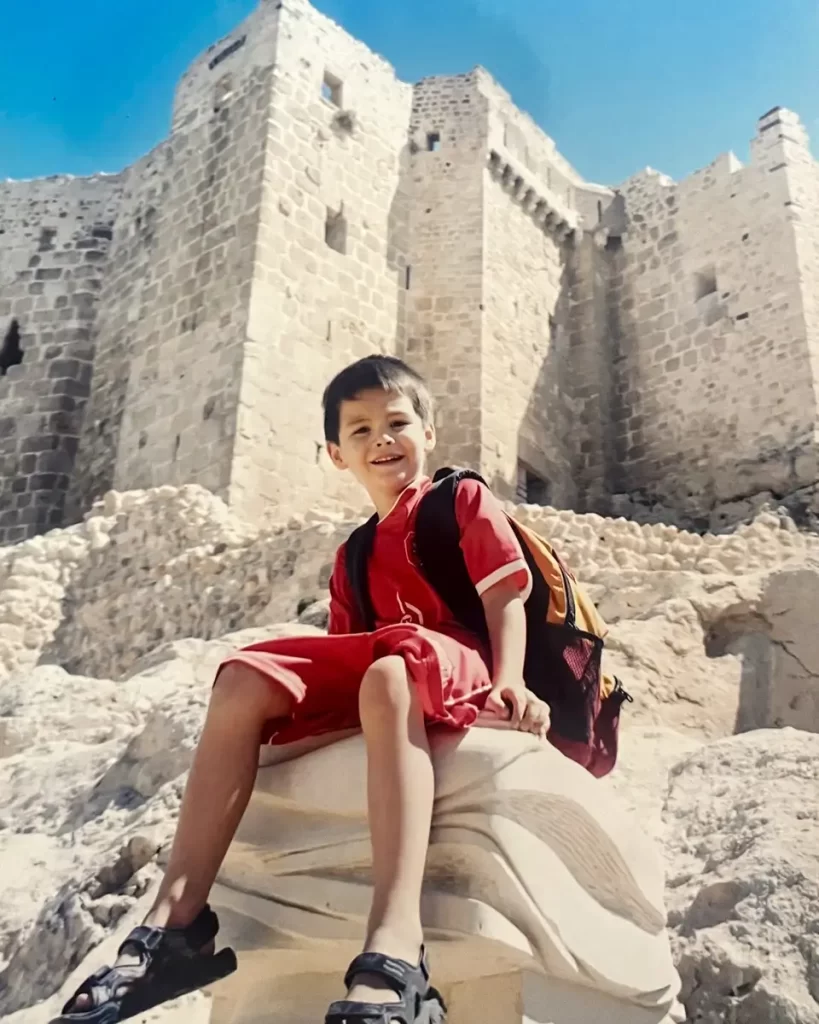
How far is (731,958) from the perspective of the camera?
2094 mm

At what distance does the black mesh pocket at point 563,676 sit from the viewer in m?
2.18

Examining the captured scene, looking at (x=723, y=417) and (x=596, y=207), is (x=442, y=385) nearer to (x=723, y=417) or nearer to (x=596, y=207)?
(x=723, y=417)

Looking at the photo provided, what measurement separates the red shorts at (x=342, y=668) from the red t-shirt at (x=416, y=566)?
5.3 inches

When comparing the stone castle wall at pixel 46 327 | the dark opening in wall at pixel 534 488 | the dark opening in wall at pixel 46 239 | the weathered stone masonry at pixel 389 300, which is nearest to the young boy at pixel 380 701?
the weathered stone masonry at pixel 389 300

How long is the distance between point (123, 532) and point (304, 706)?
23.7ft

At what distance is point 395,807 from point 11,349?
12641mm

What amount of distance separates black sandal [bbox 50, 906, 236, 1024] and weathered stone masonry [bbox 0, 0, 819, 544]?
8030mm

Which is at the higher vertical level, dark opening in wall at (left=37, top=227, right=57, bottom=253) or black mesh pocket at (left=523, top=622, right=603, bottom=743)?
dark opening in wall at (left=37, top=227, right=57, bottom=253)

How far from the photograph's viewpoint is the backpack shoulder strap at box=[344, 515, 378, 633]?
90.1 inches

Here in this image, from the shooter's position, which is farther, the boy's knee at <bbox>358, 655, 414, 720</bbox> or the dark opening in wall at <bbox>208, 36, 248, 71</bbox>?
the dark opening in wall at <bbox>208, 36, 248, 71</bbox>

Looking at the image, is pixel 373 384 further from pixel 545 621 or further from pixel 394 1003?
pixel 394 1003

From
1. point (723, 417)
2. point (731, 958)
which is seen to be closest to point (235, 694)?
point (731, 958)

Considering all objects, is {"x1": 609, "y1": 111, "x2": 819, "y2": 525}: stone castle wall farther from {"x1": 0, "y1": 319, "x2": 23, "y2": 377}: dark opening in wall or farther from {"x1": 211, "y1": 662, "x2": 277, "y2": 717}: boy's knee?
{"x1": 211, "y1": 662, "x2": 277, "y2": 717}: boy's knee

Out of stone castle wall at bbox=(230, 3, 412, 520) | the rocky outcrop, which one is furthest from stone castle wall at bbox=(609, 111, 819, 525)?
the rocky outcrop
